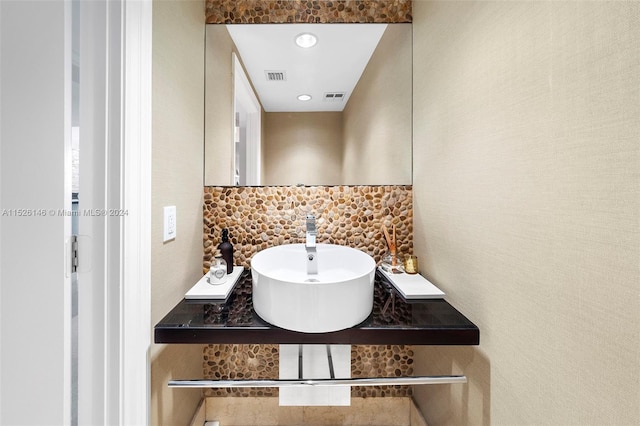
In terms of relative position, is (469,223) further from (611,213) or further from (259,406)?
(259,406)

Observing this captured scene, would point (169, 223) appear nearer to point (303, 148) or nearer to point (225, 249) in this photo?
point (225, 249)

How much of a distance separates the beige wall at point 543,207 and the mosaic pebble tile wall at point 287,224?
0.34m

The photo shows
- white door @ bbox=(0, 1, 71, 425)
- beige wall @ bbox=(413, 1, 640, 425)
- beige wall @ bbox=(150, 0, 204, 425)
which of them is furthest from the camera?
beige wall @ bbox=(150, 0, 204, 425)

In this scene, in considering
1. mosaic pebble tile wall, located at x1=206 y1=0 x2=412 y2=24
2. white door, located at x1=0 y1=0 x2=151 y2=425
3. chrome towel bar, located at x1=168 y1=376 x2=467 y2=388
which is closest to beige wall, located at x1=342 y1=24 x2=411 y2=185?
mosaic pebble tile wall, located at x1=206 y1=0 x2=412 y2=24

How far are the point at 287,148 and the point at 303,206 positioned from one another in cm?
31

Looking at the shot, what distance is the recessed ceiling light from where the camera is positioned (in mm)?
1401

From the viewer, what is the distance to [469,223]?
92 cm

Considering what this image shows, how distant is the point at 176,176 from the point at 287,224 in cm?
54

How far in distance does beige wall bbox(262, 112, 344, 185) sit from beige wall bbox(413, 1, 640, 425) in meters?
0.54

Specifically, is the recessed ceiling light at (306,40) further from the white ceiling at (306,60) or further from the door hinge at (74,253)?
the door hinge at (74,253)

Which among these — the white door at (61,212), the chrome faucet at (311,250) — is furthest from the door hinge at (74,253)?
the chrome faucet at (311,250)

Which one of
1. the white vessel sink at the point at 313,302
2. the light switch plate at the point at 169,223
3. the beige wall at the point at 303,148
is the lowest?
the white vessel sink at the point at 313,302

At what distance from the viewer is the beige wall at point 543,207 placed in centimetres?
49

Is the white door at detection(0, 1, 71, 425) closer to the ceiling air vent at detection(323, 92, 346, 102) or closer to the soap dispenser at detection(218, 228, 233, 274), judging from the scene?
the soap dispenser at detection(218, 228, 233, 274)
